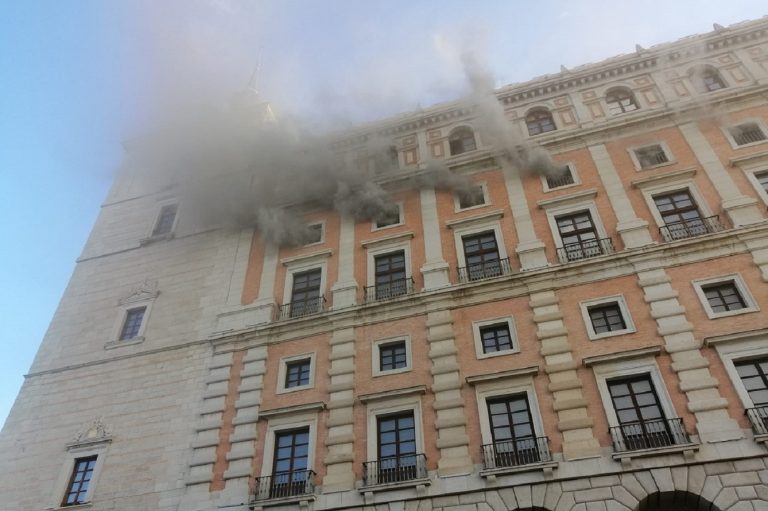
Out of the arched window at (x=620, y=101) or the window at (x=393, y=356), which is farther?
the arched window at (x=620, y=101)

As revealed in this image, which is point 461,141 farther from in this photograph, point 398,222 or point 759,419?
point 759,419

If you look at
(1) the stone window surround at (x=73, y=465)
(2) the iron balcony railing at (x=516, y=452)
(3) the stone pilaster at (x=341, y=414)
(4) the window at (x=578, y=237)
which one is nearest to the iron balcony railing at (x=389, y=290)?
(3) the stone pilaster at (x=341, y=414)

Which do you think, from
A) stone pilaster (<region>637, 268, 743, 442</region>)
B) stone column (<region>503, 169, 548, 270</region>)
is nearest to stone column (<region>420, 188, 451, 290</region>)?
stone column (<region>503, 169, 548, 270</region>)

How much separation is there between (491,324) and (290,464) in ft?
26.7

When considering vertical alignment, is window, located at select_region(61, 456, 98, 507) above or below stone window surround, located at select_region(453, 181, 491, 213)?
below

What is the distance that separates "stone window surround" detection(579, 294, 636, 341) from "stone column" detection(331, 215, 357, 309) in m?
8.43

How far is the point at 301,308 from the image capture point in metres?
23.0

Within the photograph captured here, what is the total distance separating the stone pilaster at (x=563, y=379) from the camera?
1589 cm

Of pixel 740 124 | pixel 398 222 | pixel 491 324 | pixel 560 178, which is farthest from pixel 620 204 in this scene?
pixel 398 222

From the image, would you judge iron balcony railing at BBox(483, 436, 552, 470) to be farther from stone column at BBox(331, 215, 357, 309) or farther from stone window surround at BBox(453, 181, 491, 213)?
stone window surround at BBox(453, 181, 491, 213)

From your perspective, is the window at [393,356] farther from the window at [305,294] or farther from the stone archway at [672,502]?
the stone archway at [672,502]

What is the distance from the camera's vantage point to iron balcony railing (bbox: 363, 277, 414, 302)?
21.7 m

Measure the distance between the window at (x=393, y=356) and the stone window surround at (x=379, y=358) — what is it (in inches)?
3.3

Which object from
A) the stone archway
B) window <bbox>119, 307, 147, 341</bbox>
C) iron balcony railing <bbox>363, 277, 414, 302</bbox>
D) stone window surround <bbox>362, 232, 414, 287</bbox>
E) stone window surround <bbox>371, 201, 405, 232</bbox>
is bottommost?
the stone archway
